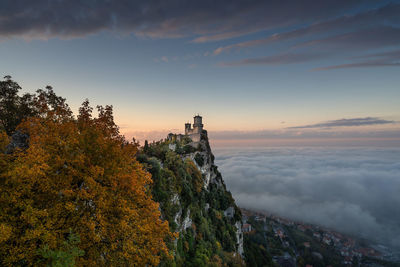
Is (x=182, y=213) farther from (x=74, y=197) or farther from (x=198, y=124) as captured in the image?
(x=198, y=124)

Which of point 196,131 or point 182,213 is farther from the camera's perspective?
point 196,131

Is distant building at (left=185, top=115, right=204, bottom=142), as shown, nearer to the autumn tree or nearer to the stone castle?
the stone castle

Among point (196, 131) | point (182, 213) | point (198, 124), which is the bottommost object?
point (182, 213)

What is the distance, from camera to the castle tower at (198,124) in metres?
81.7

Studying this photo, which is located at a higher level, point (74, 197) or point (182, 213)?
point (74, 197)

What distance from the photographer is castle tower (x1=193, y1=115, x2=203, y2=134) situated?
3216 inches

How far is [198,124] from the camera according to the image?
269ft

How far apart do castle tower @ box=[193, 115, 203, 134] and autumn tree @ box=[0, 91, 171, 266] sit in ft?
222

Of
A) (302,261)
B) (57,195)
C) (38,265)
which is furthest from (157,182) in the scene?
(302,261)

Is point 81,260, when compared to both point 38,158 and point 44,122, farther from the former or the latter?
point 44,122

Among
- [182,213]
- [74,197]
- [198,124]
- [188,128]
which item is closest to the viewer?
[74,197]

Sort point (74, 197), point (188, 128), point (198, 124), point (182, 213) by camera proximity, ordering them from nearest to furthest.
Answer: point (74, 197) < point (182, 213) < point (198, 124) < point (188, 128)

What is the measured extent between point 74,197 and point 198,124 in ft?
235

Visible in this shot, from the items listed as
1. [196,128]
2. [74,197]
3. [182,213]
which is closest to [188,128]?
[196,128]
